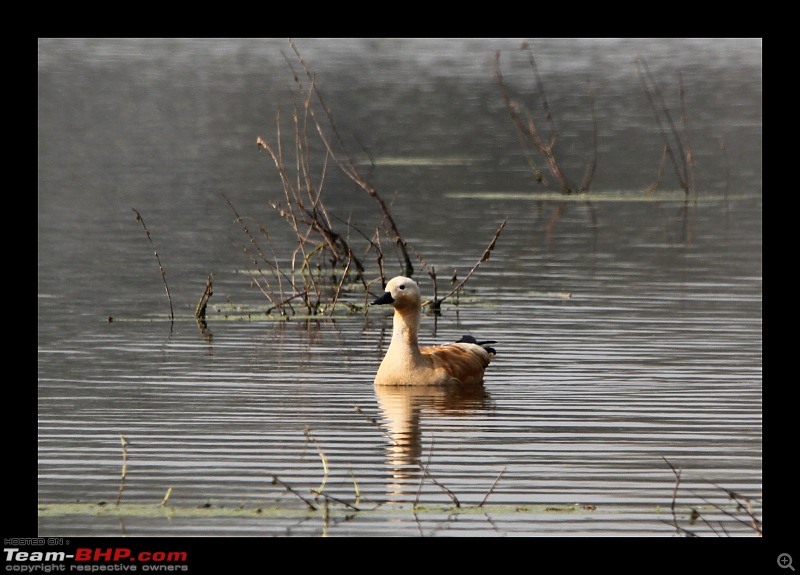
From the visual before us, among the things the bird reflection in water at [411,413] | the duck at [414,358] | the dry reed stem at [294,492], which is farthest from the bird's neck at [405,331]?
the dry reed stem at [294,492]

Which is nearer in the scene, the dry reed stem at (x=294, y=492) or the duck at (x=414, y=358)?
the dry reed stem at (x=294, y=492)

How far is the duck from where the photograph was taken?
1475 centimetres

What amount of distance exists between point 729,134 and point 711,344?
24.2 meters

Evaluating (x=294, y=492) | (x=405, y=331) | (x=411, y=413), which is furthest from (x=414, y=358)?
(x=294, y=492)

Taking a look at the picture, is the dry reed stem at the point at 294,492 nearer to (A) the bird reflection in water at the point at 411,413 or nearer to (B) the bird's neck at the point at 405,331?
(A) the bird reflection in water at the point at 411,413

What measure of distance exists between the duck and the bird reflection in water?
0.08 meters

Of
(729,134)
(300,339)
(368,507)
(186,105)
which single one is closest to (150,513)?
(368,507)

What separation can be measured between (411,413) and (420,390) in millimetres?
1041

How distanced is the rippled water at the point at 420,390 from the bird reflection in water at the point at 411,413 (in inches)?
1.3

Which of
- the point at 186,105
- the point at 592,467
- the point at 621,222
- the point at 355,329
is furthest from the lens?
the point at 186,105

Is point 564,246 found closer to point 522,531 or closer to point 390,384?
point 390,384

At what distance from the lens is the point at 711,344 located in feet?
55.2

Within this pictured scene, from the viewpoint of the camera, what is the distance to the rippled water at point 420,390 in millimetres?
10617
